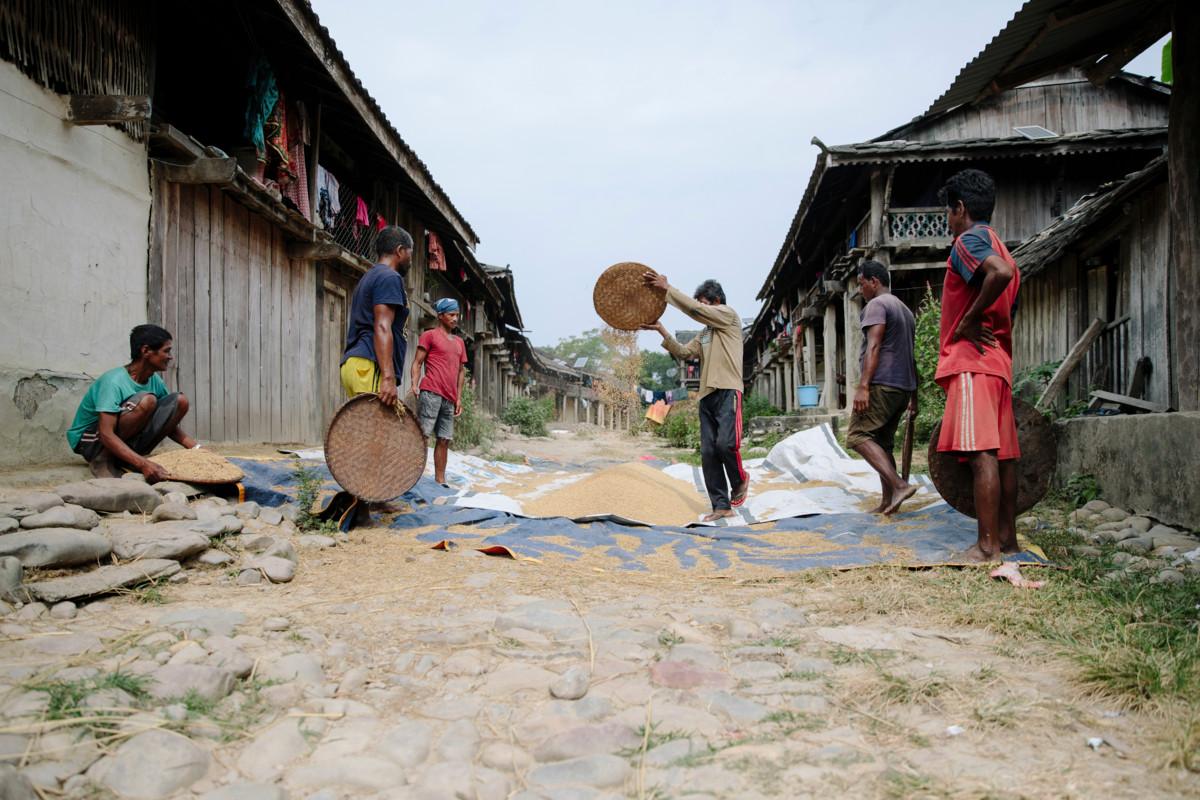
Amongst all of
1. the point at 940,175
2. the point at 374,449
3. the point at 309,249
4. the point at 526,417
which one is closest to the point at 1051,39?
the point at 374,449

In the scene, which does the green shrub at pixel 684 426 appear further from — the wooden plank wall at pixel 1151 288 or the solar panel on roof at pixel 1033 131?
the solar panel on roof at pixel 1033 131

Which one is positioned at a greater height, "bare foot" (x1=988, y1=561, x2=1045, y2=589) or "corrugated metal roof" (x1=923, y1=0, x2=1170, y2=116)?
"corrugated metal roof" (x1=923, y1=0, x2=1170, y2=116)

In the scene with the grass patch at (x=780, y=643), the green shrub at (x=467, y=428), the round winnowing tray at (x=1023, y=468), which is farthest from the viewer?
the green shrub at (x=467, y=428)

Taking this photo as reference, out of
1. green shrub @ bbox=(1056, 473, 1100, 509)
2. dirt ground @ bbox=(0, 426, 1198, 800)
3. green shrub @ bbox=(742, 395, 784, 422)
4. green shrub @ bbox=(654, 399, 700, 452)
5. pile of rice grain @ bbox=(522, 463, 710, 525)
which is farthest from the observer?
green shrub @ bbox=(742, 395, 784, 422)

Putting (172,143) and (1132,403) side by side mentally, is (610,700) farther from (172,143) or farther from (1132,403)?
(1132,403)

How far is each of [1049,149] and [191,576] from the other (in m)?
13.1

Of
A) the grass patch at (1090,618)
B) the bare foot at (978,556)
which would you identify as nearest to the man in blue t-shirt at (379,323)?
the grass patch at (1090,618)

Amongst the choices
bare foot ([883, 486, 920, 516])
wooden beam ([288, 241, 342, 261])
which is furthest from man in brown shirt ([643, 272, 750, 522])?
wooden beam ([288, 241, 342, 261])

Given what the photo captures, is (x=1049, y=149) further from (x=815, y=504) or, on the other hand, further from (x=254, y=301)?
(x=254, y=301)

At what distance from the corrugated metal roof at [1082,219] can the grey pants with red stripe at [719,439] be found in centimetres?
381

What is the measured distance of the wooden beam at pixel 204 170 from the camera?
4785 mm

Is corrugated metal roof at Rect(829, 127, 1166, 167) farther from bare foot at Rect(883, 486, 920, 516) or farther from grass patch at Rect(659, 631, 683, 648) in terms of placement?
grass patch at Rect(659, 631, 683, 648)

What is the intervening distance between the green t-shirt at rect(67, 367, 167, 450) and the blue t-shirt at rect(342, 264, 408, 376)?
3.63ft

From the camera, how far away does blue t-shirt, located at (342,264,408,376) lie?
3.66 metres
